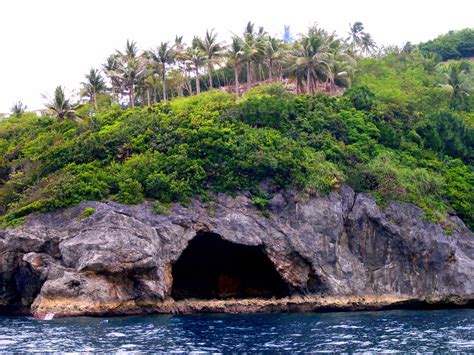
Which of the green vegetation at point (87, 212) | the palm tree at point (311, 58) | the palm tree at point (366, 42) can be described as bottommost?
the green vegetation at point (87, 212)

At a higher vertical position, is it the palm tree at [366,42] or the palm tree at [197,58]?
the palm tree at [366,42]

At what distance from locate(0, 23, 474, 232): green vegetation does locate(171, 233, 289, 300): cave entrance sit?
455cm

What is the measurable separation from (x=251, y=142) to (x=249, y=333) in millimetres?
21680

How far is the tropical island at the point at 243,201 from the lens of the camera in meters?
44.4

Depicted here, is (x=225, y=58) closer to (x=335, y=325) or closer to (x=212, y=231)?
(x=212, y=231)

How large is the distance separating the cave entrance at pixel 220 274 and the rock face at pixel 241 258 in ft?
0.34

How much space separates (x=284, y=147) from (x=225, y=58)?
2148cm

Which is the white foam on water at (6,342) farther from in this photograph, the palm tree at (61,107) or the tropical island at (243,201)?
the palm tree at (61,107)

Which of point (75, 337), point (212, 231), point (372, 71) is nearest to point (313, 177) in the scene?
point (212, 231)

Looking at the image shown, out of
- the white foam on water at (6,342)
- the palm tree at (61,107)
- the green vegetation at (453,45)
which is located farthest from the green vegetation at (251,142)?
the green vegetation at (453,45)

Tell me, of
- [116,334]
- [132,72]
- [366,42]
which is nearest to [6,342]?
[116,334]

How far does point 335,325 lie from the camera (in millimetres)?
37750

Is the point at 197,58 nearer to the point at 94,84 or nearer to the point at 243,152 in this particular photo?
the point at 94,84

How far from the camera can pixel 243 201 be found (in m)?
50.0
